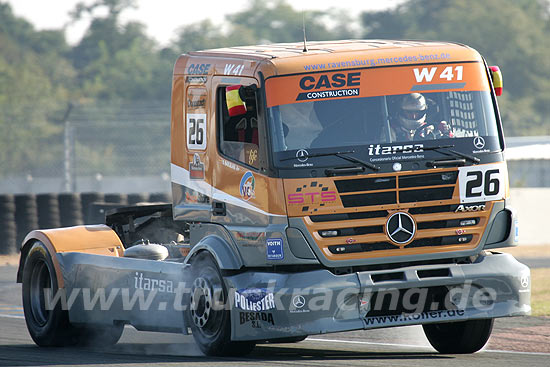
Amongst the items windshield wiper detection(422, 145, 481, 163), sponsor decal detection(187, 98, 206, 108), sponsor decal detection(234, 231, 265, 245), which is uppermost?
sponsor decal detection(187, 98, 206, 108)

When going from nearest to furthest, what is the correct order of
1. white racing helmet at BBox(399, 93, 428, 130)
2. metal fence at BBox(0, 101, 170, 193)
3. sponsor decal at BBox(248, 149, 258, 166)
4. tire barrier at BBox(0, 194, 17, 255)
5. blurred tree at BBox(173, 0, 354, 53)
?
sponsor decal at BBox(248, 149, 258, 166)
white racing helmet at BBox(399, 93, 428, 130)
tire barrier at BBox(0, 194, 17, 255)
metal fence at BBox(0, 101, 170, 193)
blurred tree at BBox(173, 0, 354, 53)

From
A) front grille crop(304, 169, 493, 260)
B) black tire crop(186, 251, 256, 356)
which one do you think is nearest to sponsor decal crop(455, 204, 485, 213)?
front grille crop(304, 169, 493, 260)

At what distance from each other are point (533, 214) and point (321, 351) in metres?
17.0

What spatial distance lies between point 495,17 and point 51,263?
6419 cm

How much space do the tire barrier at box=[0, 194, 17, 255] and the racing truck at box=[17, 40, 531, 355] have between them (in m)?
11.8

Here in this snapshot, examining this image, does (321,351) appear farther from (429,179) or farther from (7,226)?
(7,226)

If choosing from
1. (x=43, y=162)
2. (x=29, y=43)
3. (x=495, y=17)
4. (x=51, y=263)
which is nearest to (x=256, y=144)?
(x=51, y=263)

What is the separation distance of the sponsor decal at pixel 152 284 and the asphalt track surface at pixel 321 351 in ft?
1.91

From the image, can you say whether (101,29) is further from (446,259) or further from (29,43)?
(446,259)

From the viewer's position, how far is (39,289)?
448 inches

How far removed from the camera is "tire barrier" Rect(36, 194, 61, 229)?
21.0 metres

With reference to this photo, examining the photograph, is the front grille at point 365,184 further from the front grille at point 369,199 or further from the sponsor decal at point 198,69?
the sponsor decal at point 198,69

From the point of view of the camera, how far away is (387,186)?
8688mm

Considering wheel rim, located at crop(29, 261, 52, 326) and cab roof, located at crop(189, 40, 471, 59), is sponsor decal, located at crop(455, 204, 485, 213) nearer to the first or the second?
cab roof, located at crop(189, 40, 471, 59)
